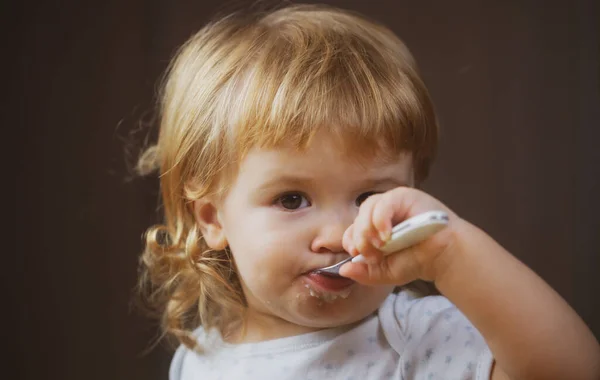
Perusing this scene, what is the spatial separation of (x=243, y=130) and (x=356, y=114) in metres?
0.13

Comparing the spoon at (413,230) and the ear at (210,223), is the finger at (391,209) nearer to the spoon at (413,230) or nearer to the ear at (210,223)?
the spoon at (413,230)

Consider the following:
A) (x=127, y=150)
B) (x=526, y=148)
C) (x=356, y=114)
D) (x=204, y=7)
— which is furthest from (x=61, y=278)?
(x=526, y=148)

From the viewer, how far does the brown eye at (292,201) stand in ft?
2.70

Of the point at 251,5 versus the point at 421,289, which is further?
the point at 251,5

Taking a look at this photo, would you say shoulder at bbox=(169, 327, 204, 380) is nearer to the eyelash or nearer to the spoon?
the eyelash

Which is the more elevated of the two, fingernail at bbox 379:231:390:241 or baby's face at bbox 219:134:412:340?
fingernail at bbox 379:231:390:241

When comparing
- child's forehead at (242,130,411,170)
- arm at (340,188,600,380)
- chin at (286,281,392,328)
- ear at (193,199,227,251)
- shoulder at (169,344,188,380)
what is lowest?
shoulder at (169,344,188,380)

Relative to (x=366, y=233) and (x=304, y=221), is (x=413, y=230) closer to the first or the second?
(x=366, y=233)

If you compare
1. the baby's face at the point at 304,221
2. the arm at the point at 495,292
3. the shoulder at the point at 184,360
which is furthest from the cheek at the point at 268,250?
the shoulder at the point at 184,360

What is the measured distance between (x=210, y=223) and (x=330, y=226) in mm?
211

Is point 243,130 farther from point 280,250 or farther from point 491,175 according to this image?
point 491,175

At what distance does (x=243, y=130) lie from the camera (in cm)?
85

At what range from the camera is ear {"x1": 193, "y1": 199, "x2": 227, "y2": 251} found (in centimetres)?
94

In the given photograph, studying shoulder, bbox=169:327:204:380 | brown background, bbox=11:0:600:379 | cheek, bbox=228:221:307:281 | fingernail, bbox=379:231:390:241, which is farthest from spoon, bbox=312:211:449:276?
brown background, bbox=11:0:600:379
